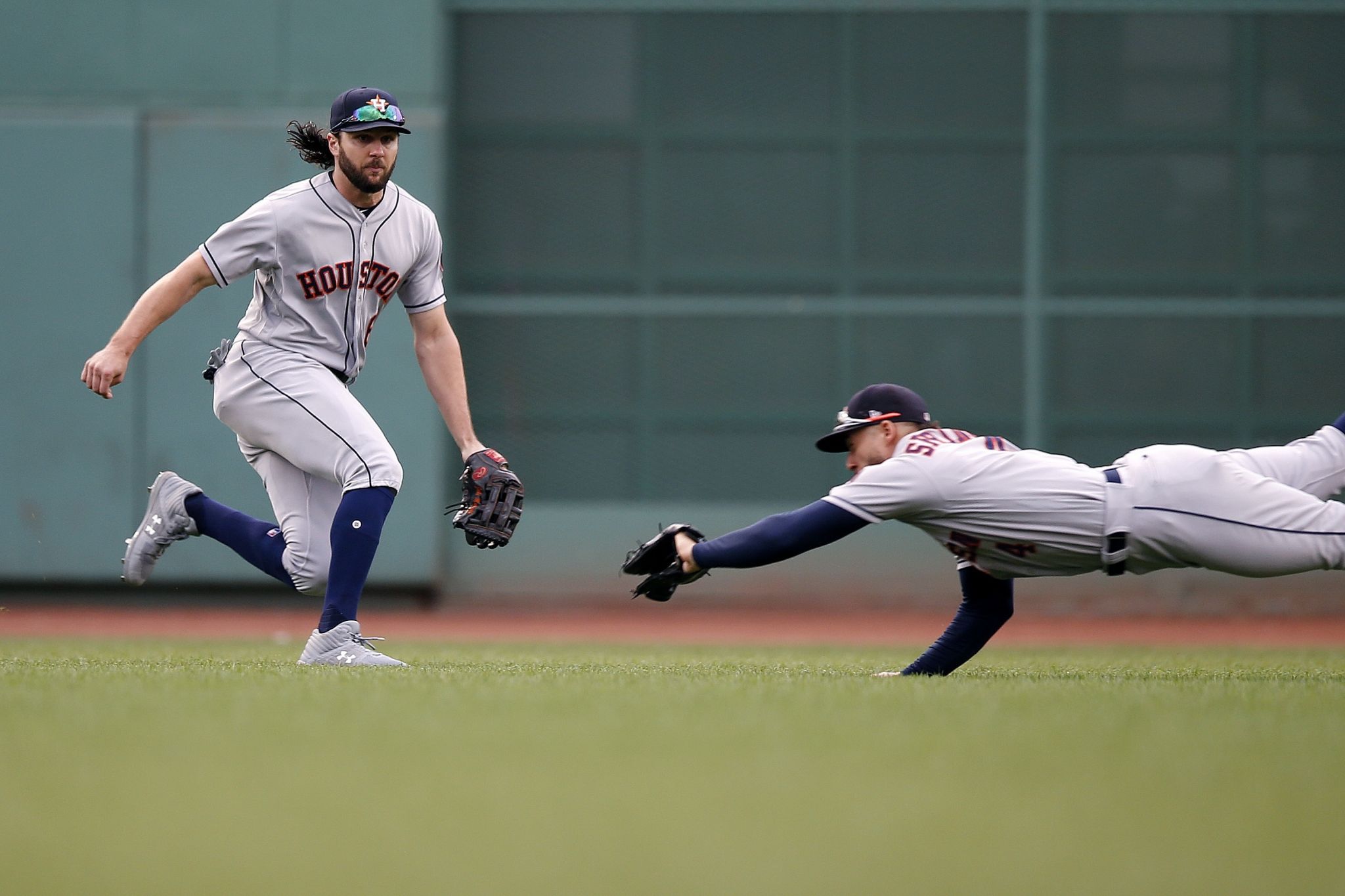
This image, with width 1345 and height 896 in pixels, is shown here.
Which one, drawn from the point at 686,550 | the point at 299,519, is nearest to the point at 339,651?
the point at 299,519

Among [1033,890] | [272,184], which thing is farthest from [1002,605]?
[272,184]

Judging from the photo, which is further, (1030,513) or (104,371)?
(104,371)

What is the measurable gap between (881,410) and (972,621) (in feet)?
2.54

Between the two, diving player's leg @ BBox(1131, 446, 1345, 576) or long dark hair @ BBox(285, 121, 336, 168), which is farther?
long dark hair @ BBox(285, 121, 336, 168)

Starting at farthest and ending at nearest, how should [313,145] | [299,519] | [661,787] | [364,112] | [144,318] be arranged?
[313,145], [299,519], [364,112], [144,318], [661,787]

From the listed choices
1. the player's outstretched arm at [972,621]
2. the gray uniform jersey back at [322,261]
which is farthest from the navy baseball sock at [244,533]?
the player's outstretched arm at [972,621]

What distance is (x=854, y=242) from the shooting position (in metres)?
10.8

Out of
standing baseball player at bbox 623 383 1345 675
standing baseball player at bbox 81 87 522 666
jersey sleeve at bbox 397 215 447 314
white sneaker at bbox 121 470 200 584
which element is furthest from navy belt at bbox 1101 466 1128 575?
white sneaker at bbox 121 470 200 584

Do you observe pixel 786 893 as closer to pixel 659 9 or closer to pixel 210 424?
pixel 210 424

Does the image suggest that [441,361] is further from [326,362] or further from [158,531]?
[158,531]

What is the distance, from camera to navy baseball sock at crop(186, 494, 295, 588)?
497 cm

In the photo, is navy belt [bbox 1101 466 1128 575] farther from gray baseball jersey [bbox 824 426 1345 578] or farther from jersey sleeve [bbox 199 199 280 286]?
jersey sleeve [bbox 199 199 280 286]

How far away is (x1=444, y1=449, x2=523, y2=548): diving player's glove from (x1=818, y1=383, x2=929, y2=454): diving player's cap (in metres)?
1.08

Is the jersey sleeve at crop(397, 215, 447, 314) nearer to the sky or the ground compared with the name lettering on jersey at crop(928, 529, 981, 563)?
nearer to the sky
